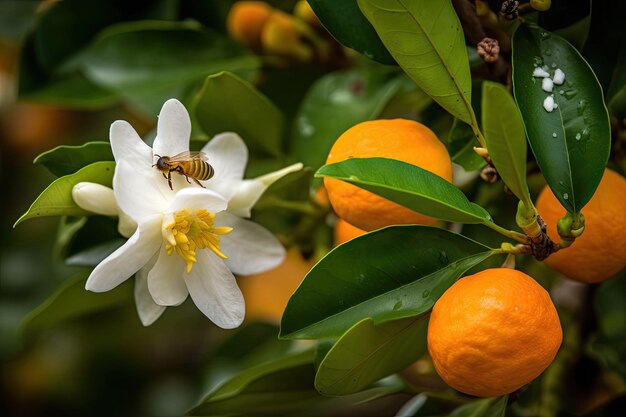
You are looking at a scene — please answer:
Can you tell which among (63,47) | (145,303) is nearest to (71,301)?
(145,303)

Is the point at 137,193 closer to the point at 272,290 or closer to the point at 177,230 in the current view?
the point at 177,230

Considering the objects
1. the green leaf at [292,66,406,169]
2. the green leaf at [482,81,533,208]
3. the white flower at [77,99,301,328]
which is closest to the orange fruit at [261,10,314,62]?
the green leaf at [292,66,406,169]

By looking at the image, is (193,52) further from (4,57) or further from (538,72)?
(4,57)

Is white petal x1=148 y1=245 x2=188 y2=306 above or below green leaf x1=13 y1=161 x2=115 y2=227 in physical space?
below

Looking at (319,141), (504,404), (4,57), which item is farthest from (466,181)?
(4,57)

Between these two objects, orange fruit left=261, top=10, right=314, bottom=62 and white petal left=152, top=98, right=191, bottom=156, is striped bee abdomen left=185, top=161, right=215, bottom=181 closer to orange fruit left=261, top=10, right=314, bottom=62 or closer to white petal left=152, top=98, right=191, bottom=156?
white petal left=152, top=98, right=191, bottom=156

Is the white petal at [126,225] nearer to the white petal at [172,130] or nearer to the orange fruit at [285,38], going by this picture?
the white petal at [172,130]

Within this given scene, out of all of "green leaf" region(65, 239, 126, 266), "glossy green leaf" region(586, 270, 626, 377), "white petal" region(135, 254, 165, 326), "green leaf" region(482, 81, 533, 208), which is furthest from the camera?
"glossy green leaf" region(586, 270, 626, 377)
